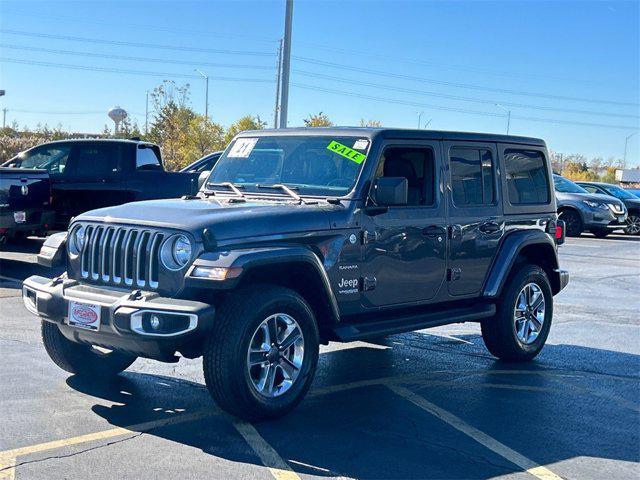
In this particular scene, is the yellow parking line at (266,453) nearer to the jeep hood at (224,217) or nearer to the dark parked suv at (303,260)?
the dark parked suv at (303,260)

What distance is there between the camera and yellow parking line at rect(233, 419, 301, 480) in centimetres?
442

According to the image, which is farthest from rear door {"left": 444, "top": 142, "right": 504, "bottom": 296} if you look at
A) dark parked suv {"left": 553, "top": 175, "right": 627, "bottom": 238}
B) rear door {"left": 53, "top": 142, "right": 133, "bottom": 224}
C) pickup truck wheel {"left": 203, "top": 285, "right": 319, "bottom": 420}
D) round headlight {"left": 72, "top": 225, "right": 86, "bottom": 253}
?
dark parked suv {"left": 553, "top": 175, "right": 627, "bottom": 238}

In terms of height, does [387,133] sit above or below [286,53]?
below

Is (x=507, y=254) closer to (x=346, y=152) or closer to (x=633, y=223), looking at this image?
(x=346, y=152)

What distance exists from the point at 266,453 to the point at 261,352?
2.55ft

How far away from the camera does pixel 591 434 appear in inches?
213

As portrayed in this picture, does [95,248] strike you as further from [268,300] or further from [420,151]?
[420,151]

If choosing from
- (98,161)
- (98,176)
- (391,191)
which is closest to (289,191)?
(391,191)

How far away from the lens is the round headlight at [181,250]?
5141 mm

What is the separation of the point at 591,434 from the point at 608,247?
15.8 m

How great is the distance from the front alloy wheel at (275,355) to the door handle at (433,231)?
1512 millimetres

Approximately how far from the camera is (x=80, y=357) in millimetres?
6082

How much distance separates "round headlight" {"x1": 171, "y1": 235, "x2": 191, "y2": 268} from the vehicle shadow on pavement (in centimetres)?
104

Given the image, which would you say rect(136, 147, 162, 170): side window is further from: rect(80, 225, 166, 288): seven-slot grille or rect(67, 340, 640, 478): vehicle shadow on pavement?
rect(80, 225, 166, 288): seven-slot grille
